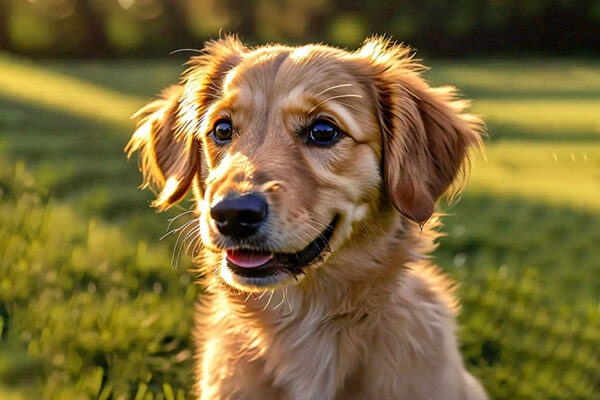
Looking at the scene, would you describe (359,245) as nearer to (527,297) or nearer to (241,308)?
(241,308)

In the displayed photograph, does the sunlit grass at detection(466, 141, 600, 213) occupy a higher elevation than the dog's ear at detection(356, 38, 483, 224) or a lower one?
lower

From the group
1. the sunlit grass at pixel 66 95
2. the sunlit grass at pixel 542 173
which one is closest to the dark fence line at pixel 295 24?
the sunlit grass at pixel 66 95

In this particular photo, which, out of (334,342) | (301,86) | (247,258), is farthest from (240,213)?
(334,342)

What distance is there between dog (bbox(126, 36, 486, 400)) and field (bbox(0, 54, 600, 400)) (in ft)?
2.45

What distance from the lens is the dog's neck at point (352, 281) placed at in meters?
3.18

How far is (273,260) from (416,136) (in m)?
0.94

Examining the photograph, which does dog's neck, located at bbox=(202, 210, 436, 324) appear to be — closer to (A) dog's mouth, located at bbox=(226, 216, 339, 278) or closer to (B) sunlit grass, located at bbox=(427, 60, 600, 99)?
(A) dog's mouth, located at bbox=(226, 216, 339, 278)

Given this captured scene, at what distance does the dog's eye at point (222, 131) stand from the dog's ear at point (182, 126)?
231mm

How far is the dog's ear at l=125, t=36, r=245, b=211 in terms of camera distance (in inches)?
139

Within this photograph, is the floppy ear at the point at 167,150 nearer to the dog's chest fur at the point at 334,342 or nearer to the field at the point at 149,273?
the dog's chest fur at the point at 334,342

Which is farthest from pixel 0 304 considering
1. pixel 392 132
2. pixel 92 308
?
pixel 392 132

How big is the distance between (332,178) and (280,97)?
451 millimetres

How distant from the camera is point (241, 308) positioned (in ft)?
10.9

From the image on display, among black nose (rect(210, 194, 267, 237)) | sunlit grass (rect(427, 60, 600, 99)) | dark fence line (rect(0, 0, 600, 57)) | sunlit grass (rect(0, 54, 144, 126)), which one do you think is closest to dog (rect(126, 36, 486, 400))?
black nose (rect(210, 194, 267, 237))
